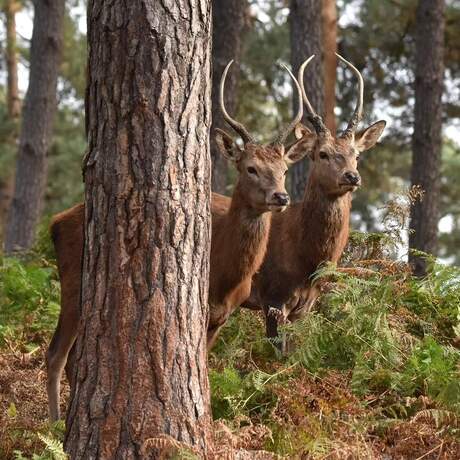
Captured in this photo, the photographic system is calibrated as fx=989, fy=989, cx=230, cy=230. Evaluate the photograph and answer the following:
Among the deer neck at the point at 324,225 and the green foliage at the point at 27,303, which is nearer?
the deer neck at the point at 324,225

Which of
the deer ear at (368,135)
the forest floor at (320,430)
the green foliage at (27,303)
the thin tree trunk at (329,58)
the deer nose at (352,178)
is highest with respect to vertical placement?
the thin tree trunk at (329,58)

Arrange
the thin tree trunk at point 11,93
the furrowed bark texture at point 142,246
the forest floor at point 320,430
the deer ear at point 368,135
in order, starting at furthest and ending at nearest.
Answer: the thin tree trunk at point 11,93 → the deer ear at point 368,135 → the forest floor at point 320,430 → the furrowed bark texture at point 142,246

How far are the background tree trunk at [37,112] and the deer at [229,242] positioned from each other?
8832mm

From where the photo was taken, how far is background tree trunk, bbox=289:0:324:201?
13102mm

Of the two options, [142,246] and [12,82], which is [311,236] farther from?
[12,82]

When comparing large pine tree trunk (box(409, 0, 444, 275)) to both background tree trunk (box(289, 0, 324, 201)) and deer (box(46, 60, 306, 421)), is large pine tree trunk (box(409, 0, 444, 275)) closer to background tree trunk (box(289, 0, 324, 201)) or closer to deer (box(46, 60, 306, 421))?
background tree trunk (box(289, 0, 324, 201))

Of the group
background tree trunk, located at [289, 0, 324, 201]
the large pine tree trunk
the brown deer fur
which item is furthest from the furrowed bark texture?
the large pine tree trunk

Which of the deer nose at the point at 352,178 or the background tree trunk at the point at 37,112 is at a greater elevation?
the background tree trunk at the point at 37,112

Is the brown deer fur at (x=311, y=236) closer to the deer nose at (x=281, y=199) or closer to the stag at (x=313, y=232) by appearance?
the stag at (x=313, y=232)

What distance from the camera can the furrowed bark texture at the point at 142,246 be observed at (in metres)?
5.23

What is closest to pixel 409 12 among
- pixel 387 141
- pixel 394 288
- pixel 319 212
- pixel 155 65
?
pixel 387 141

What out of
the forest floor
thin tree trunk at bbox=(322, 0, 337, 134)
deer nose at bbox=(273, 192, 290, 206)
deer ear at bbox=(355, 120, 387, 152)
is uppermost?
thin tree trunk at bbox=(322, 0, 337, 134)

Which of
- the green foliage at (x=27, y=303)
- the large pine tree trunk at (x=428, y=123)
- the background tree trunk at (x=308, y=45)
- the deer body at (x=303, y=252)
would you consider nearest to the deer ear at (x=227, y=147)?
the deer body at (x=303, y=252)

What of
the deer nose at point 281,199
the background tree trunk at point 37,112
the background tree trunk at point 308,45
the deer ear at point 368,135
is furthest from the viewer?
the background tree trunk at point 37,112
